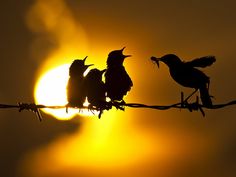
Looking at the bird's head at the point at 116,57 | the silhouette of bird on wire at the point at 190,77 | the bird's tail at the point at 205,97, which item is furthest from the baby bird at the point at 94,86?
the bird's tail at the point at 205,97

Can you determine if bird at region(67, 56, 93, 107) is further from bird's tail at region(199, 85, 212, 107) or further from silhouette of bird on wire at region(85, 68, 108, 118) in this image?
bird's tail at region(199, 85, 212, 107)

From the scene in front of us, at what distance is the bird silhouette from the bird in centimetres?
76

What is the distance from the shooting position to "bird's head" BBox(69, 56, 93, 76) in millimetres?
15664

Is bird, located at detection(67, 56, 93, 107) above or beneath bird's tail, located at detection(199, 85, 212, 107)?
above

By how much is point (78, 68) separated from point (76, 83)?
527 millimetres

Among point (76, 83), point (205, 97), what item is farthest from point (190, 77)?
point (76, 83)

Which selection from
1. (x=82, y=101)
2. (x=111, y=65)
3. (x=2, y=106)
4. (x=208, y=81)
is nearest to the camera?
(x=2, y=106)

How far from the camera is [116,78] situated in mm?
15344

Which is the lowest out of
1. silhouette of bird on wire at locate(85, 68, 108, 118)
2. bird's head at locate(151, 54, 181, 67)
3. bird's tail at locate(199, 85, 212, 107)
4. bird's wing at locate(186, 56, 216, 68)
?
bird's tail at locate(199, 85, 212, 107)

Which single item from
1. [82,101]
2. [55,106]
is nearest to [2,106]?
[55,106]

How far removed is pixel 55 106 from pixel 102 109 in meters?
Answer: 2.07

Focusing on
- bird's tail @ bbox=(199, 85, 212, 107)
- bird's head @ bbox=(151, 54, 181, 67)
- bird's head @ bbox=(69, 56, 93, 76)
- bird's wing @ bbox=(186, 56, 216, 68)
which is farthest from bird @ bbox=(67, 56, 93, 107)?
bird's wing @ bbox=(186, 56, 216, 68)

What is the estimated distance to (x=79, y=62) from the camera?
628 inches

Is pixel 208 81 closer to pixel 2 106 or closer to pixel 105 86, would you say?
pixel 2 106
